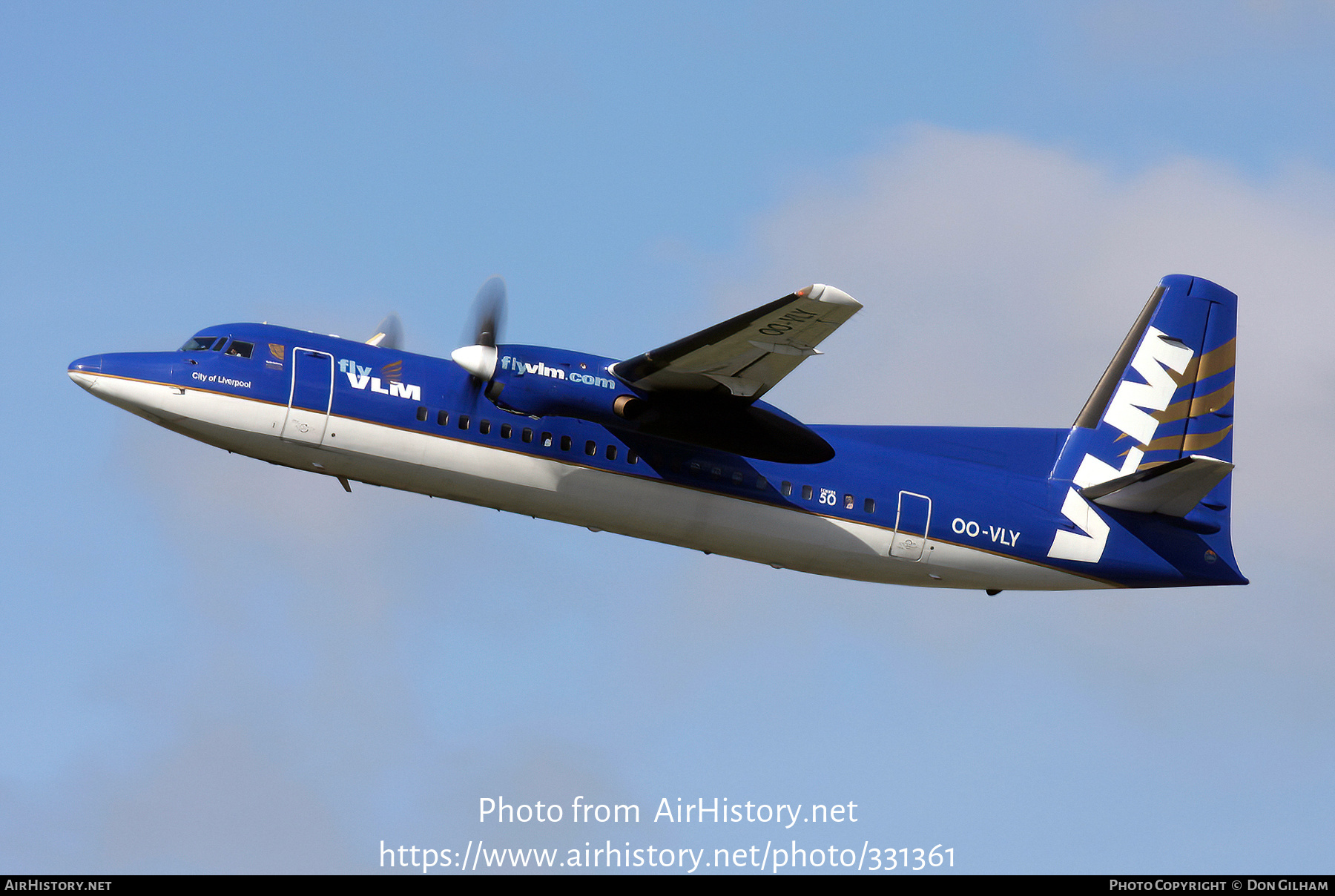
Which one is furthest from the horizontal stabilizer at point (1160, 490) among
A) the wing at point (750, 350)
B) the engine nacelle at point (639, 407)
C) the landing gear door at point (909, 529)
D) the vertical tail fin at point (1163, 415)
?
the wing at point (750, 350)

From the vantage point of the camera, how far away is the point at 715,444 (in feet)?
81.8

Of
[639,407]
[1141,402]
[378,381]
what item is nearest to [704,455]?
[639,407]

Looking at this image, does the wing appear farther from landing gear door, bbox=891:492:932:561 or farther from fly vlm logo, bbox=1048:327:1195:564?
fly vlm logo, bbox=1048:327:1195:564

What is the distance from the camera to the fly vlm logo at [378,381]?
24.0 meters

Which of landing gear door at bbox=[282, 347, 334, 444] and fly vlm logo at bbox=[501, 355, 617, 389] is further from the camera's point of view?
landing gear door at bbox=[282, 347, 334, 444]

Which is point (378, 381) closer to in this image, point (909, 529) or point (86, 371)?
point (86, 371)

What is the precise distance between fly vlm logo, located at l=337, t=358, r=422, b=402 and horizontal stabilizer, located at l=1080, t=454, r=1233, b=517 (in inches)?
463

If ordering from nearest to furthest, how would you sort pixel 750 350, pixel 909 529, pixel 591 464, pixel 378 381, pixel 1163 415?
pixel 750 350
pixel 378 381
pixel 591 464
pixel 909 529
pixel 1163 415

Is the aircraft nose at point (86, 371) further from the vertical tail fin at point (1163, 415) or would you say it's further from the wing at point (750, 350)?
the vertical tail fin at point (1163, 415)

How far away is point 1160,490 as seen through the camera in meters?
26.5

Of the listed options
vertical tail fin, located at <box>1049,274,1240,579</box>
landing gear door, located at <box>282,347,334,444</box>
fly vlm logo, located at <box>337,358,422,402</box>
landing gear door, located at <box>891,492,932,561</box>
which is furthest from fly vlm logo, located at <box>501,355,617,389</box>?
vertical tail fin, located at <box>1049,274,1240,579</box>

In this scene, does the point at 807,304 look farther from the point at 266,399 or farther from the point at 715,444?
the point at 266,399

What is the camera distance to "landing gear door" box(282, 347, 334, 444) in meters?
23.7

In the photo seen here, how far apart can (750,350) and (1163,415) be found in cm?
963
